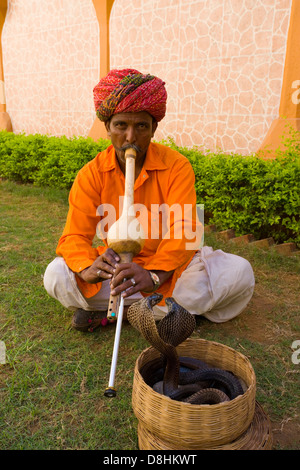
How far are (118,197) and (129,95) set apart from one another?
679mm

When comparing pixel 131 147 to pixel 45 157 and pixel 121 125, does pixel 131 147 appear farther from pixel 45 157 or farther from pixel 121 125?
pixel 45 157

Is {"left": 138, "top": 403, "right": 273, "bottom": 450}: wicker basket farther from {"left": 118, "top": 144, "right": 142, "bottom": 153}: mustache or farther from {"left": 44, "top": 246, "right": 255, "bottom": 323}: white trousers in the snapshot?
{"left": 118, "top": 144, "right": 142, "bottom": 153}: mustache

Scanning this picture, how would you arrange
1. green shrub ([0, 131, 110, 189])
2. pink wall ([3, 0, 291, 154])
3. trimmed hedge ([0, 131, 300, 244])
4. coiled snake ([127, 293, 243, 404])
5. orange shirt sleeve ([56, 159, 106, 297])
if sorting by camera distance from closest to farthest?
coiled snake ([127, 293, 243, 404]), orange shirt sleeve ([56, 159, 106, 297]), trimmed hedge ([0, 131, 300, 244]), pink wall ([3, 0, 291, 154]), green shrub ([0, 131, 110, 189])

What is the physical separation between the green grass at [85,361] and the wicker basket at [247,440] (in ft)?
0.86

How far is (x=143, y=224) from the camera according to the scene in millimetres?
2643

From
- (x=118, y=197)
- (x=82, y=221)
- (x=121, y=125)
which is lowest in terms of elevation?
(x=82, y=221)

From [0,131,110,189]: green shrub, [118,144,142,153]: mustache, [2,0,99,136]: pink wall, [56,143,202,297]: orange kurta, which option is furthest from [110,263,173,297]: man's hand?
[2,0,99,136]: pink wall

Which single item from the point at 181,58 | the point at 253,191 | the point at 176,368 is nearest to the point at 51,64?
the point at 181,58

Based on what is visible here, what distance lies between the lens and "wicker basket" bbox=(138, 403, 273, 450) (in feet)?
5.17

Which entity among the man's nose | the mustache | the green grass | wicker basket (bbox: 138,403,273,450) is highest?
the man's nose

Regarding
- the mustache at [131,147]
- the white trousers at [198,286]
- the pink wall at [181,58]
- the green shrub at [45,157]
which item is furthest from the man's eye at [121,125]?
the green shrub at [45,157]

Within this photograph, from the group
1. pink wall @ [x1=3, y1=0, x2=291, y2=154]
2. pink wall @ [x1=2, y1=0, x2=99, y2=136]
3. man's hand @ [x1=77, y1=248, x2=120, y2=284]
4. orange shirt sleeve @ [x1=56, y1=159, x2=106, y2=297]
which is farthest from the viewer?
pink wall @ [x1=2, y1=0, x2=99, y2=136]

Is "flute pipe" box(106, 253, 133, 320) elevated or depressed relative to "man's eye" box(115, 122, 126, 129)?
depressed

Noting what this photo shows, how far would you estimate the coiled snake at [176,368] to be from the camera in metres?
1.68
